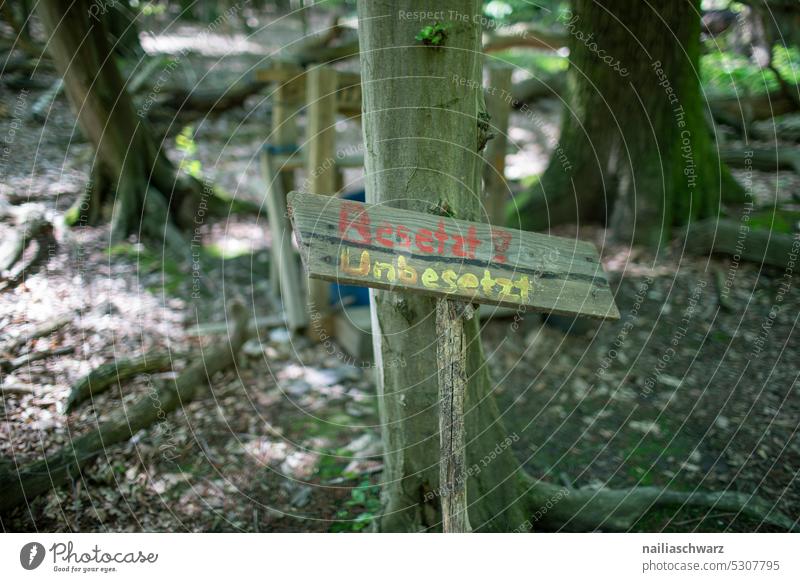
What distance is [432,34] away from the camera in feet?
6.95

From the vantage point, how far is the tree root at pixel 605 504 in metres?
2.91

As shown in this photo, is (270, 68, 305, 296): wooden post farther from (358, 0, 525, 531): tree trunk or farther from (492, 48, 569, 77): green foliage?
(492, 48, 569, 77): green foliage

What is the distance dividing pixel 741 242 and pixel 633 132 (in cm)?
112

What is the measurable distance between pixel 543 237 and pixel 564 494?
56.2 inches

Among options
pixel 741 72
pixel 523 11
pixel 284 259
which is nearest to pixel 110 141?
pixel 284 259

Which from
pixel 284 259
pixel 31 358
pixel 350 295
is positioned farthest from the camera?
Answer: pixel 350 295

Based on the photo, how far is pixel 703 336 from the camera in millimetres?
4105

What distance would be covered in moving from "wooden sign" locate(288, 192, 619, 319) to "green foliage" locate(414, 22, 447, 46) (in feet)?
1.98

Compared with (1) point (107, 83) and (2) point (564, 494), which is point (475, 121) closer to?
(2) point (564, 494)

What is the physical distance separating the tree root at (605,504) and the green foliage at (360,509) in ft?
2.48

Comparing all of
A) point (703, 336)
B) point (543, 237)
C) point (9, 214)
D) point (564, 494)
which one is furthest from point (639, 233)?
point (9, 214)

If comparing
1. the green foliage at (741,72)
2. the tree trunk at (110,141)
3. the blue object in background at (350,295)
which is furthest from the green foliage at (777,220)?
the tree trunk at (110,141)

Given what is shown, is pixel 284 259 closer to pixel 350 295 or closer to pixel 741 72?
pixel 350 295

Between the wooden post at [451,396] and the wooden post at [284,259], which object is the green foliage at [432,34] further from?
the wooden post at [284,259]
